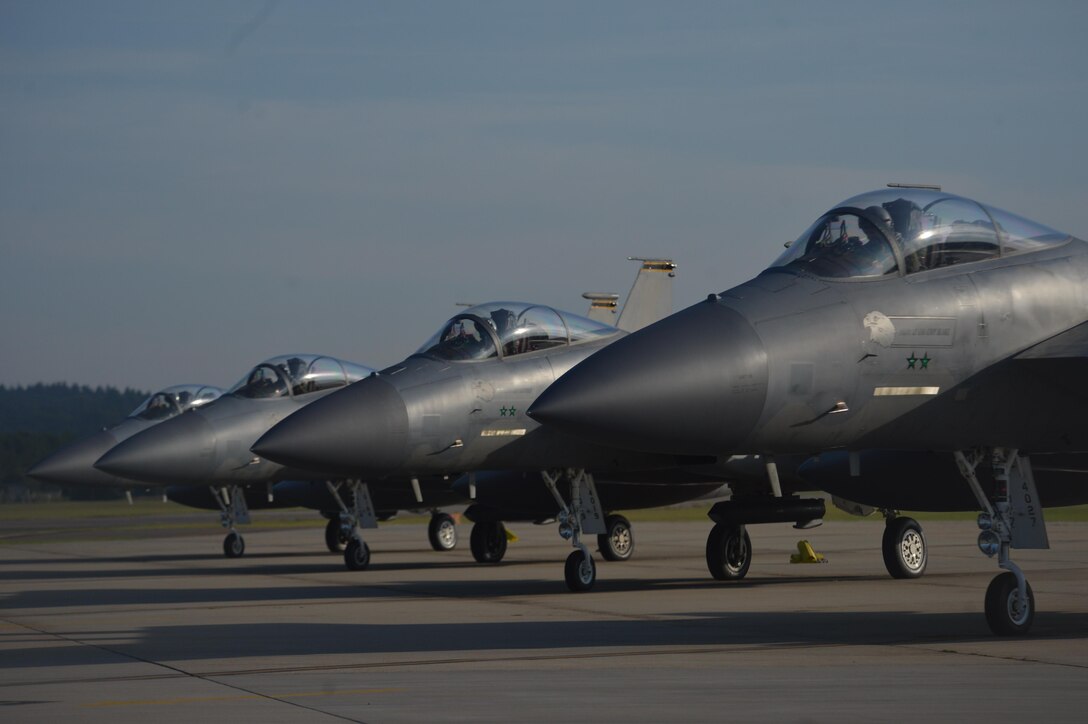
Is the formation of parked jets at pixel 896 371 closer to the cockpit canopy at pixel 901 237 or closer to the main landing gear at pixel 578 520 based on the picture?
the cockpit canopy at pixel 901 237

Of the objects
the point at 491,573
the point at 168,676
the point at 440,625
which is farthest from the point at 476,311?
the point at 168,676

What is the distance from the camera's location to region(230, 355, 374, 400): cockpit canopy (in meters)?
24.6

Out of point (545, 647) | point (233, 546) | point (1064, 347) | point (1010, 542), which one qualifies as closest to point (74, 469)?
point (233, 546)

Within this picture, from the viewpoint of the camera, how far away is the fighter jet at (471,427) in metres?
17.0

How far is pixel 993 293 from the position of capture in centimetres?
1121

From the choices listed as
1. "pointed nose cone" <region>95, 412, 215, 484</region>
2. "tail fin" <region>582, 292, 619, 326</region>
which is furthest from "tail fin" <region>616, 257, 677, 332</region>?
"pointed nose cone" <region>95, 412, 215, 484</region>

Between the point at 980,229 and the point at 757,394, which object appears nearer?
the point at 757,394

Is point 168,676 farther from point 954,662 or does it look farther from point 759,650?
point 954,662

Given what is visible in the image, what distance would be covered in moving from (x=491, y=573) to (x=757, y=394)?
10893mm

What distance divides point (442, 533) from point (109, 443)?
7353 millimetres

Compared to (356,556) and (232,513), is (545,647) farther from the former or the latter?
(232,513)

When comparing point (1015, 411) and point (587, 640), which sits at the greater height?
point (1015, 411)

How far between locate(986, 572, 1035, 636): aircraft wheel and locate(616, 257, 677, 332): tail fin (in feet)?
40.5

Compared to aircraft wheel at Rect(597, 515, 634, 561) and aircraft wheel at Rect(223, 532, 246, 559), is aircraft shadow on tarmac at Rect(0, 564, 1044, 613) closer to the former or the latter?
aircraft wheel at Rect(597, 515, 634, 561)
